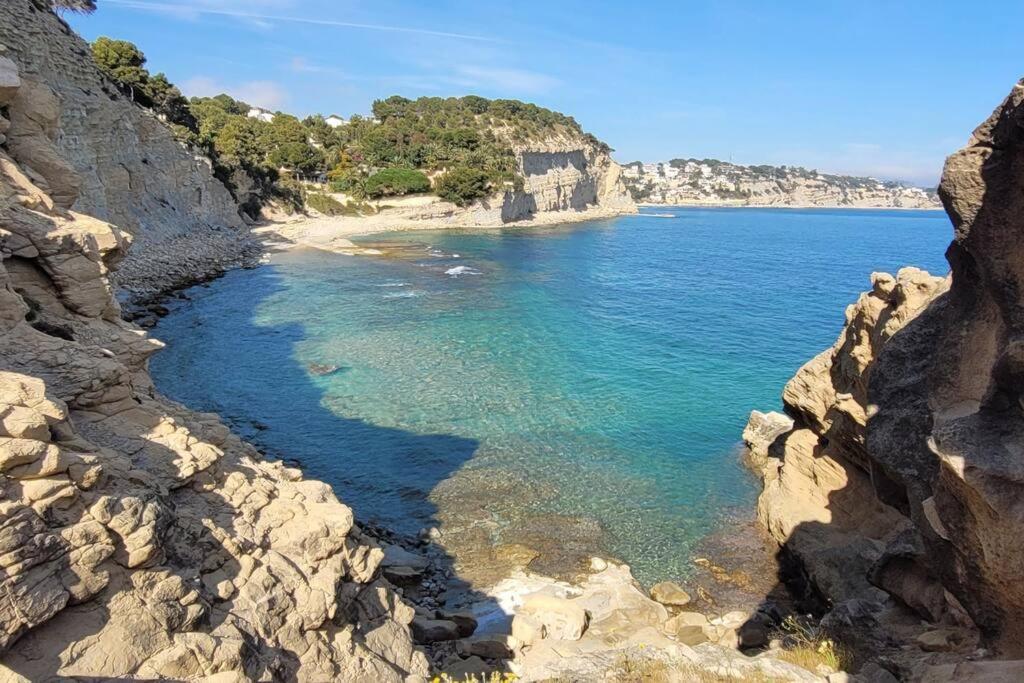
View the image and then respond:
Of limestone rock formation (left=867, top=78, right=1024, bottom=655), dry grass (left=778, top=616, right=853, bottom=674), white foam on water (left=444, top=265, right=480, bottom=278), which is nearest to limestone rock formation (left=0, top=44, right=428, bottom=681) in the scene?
dry grass (left=778, top=616, right=853, bottom=674)

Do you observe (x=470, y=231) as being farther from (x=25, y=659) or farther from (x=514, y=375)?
(x=25, y=659)

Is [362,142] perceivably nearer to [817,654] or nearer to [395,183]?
[395,183]

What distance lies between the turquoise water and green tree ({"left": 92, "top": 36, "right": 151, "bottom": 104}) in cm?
2191

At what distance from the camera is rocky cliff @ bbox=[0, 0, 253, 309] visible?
1814 centimetres

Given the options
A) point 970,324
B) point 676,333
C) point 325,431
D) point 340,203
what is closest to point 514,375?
point 325,431

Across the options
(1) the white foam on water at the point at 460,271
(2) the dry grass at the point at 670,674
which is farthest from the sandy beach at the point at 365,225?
(2) the dry grass at the point at 670,674

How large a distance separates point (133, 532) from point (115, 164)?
154 feet

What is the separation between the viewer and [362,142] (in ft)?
345

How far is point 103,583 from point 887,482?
11478 millimetres

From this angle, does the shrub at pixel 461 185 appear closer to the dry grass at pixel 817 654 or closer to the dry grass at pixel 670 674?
the dry grass at pixel 817 654

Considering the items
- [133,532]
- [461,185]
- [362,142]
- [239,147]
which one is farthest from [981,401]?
[362,142]

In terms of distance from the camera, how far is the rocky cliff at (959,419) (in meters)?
6.52

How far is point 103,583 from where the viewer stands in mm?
6789

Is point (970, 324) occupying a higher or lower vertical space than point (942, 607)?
higher
